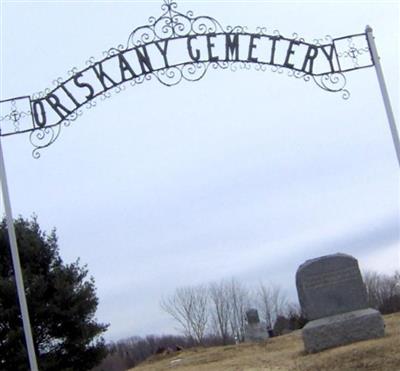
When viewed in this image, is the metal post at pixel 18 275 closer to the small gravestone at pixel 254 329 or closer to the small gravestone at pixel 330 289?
the small gravestone at pixel 330 289

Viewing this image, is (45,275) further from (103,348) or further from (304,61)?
(304,61)

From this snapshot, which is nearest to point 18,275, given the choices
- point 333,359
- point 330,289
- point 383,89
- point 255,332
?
point 383,89

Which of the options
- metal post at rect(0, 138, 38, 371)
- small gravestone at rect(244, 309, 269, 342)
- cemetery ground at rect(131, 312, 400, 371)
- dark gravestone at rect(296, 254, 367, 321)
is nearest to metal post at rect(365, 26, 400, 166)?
cemetery ground at rect(131, 312, 400, 371)

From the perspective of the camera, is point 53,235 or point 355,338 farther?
point 53,235

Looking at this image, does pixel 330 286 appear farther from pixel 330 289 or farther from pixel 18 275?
pixel 18 275

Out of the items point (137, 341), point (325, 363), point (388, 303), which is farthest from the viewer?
point (137, 341)

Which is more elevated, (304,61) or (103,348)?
(304,61)

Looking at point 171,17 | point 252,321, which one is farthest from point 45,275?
point 171,17

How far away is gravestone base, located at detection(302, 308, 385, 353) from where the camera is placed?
12461 millimetres

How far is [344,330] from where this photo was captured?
1255 cm

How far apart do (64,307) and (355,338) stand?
9179 mm

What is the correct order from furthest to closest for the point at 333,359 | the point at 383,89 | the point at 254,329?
1. the point at 254,329
2. the point at 333,359
3. the point at 383,89

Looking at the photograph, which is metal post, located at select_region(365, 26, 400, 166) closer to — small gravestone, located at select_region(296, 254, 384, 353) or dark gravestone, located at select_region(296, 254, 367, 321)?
small gravestone, located at select_region(296, 254, 384, 353)

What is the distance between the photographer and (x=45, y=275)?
19.6m
